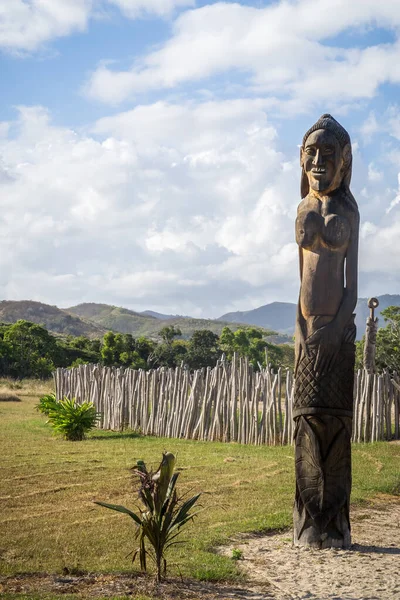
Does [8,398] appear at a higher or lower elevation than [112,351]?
lower

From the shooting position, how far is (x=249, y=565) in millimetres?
5484

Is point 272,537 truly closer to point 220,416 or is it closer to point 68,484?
point 68,484

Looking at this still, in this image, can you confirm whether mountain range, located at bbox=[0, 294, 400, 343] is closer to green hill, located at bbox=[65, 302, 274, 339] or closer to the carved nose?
green hill, located at bbox=[65, 302, 274, 339]

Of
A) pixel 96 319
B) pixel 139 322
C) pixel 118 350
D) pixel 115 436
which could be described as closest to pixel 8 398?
pixel 115 436

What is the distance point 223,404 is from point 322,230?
302 inches

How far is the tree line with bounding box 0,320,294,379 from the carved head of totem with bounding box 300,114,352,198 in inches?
881

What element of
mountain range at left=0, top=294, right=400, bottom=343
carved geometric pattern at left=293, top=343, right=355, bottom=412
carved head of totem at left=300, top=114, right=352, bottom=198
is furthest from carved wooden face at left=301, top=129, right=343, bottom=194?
mountain range at left=0, top=294, right=400, bottom=343

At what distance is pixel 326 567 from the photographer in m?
5.30

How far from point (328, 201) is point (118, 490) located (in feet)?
14.4

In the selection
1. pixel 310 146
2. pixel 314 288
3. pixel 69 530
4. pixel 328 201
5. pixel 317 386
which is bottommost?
pixel 69 530

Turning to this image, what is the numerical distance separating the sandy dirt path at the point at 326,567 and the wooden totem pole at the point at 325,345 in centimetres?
22

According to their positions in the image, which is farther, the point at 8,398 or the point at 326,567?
the point at 8,398

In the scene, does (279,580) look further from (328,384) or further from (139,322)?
(139,322)

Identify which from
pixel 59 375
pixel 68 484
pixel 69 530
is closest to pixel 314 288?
pixel 69 530
